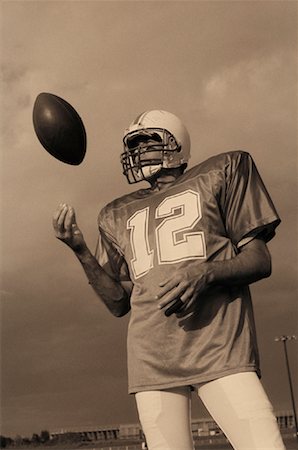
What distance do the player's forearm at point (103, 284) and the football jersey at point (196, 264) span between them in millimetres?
117

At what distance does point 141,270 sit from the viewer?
9.42 ft

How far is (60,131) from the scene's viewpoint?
3.42 meters

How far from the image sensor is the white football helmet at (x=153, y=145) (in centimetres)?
300

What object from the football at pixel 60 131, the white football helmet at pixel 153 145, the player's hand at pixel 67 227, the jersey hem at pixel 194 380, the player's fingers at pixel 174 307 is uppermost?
the football at pixel 60 131

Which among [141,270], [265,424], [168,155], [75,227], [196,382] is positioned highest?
[168,155]

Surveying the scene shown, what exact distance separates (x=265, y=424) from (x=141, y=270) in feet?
2.77

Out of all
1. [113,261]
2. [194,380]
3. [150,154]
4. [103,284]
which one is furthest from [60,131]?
[194,380]

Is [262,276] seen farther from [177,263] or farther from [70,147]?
[70,147]

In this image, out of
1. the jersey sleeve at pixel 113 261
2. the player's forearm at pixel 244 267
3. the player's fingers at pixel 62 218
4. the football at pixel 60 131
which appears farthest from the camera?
the football at pixel 60 131

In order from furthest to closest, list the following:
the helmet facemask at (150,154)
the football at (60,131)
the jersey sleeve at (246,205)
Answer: the football at (60,131), the helmet facemask at (150,154), the jersey sleeve at (246,205)

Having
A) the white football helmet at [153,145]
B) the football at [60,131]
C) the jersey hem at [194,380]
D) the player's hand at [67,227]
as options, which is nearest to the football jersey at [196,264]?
the jersey hem at [194,380]

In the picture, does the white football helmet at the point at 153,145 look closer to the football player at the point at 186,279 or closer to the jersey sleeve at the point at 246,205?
the football player at the point at 186,279

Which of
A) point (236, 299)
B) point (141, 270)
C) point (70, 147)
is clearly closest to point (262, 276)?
point (236, 299)

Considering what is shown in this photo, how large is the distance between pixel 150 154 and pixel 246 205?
54cm
